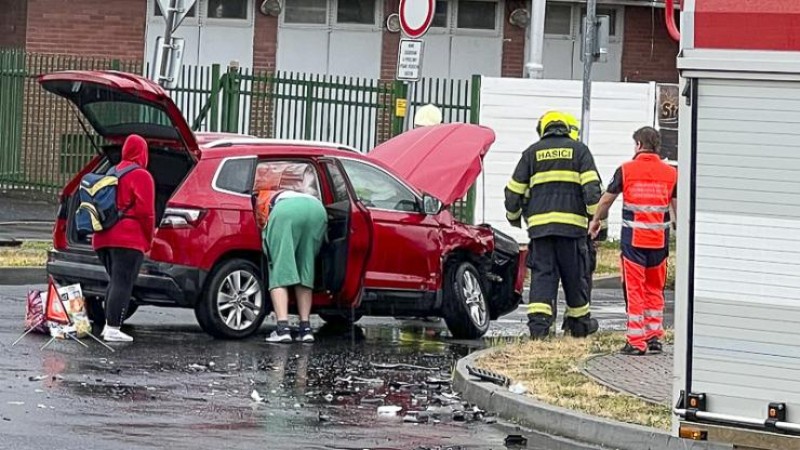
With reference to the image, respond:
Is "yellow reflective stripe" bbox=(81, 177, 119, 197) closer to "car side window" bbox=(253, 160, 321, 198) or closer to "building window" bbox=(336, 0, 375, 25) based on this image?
"car side window" bbox=(253, 160, 321, 198)

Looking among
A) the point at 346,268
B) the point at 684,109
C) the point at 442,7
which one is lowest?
the point at 346,268

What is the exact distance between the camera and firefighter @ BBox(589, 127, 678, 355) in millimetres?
12500

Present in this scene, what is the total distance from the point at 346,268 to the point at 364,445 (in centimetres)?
428

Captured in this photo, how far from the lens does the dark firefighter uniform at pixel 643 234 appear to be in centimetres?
1250

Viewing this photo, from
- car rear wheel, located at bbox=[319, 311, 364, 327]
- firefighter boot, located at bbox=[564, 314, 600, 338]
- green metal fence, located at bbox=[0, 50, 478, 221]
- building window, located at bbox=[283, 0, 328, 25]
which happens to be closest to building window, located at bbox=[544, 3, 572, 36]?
building window, located at bbox=[283, 0, 328, 25]

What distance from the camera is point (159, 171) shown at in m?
13.5

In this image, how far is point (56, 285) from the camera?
12680mm

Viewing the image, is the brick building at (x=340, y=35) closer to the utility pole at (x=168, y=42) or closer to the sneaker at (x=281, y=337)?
the utility pole at (x=168, y=42)

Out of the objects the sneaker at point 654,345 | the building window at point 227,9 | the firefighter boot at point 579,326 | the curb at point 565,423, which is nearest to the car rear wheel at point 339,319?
the firefighter boot at point 579,326

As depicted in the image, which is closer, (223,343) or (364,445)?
(364,445)

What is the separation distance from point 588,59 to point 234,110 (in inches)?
197

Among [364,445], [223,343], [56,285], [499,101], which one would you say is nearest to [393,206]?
[223,343]

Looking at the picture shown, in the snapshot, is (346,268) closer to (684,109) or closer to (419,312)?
(419,312)

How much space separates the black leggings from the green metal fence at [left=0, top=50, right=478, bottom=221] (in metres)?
8.40
